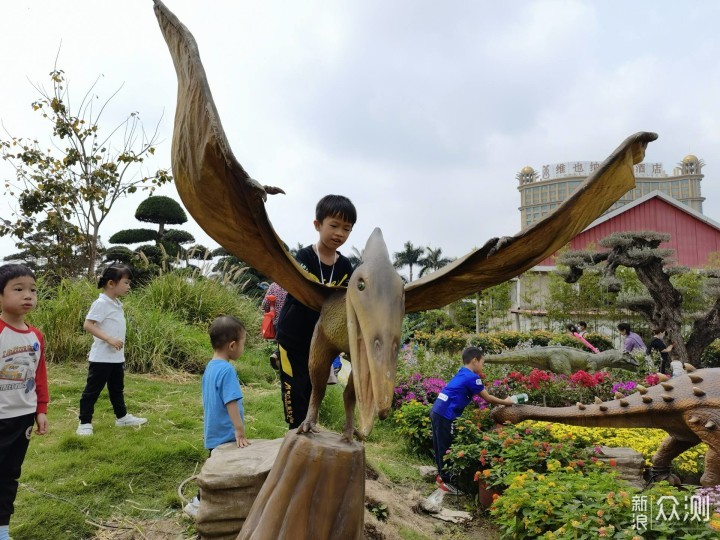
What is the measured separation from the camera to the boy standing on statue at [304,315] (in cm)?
191

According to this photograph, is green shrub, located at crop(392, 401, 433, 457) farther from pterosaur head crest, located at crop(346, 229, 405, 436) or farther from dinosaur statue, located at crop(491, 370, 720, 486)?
pterosaur head crest, located at crop(346, 229, 405, 436)

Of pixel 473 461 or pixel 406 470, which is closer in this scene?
pixel 473 461

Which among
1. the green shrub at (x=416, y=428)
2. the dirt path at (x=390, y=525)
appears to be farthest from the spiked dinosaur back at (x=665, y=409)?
the green shrub at (x=416, y=428)

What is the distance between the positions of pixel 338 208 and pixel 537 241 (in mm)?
714

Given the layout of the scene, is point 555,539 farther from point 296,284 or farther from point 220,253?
point 220,253

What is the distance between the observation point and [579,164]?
109ft

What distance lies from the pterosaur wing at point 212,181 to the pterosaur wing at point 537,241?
0.39 metres

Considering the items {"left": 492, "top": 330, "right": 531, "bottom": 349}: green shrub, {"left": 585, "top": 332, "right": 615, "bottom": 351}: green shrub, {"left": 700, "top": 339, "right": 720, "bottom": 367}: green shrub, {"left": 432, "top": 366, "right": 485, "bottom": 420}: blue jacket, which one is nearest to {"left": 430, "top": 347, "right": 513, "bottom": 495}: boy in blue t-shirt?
{"left": 432, "top": 366, "right": 485, "bottom": 420}: blue jacket

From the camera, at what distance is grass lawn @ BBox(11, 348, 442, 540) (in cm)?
275

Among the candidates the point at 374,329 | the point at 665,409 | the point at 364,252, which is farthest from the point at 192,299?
the point at 374,329

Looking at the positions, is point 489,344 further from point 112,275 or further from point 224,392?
point 224,392

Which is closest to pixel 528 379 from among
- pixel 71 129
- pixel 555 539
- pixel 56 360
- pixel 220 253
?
pixel 555 539

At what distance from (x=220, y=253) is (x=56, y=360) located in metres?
10.3

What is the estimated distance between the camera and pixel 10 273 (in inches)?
97.0
